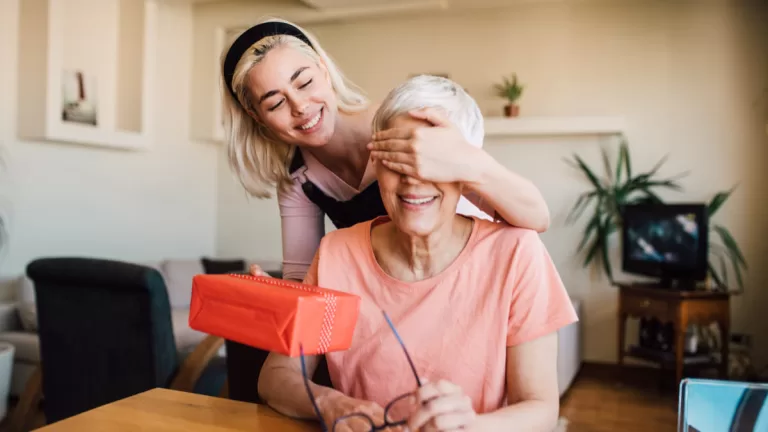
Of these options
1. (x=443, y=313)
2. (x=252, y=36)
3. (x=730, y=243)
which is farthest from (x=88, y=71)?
(x=730, y=243)

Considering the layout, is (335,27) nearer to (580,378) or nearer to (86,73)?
(86,73)

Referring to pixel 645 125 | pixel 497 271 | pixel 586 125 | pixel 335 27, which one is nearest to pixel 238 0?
pixel 335 27

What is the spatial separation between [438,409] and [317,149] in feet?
3.01

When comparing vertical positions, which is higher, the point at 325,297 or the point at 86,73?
the point at 86,73

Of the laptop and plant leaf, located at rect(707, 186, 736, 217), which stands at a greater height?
plant leaf, located at rect(707, 186, 736, 217)

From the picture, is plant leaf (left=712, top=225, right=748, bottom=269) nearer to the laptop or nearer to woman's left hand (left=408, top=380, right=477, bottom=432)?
the laptop

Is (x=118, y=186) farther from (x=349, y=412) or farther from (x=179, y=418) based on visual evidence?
(x=349, y=412)

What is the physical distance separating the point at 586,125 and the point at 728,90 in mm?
997

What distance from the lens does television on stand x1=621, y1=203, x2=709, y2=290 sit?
3.86 meters

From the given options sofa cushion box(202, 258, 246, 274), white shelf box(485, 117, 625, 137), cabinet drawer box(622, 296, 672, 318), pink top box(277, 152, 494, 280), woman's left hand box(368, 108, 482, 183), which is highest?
white shelf box(485, 117, 625, 137)

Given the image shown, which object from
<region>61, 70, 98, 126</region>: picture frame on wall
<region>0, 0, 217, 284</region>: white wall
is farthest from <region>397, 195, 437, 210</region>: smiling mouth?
<region>61, 70, 98, 126</region>: picture frame on wall

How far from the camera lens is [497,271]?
1122mm

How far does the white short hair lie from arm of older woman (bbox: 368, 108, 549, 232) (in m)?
0.03

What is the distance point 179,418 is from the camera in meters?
1.06
